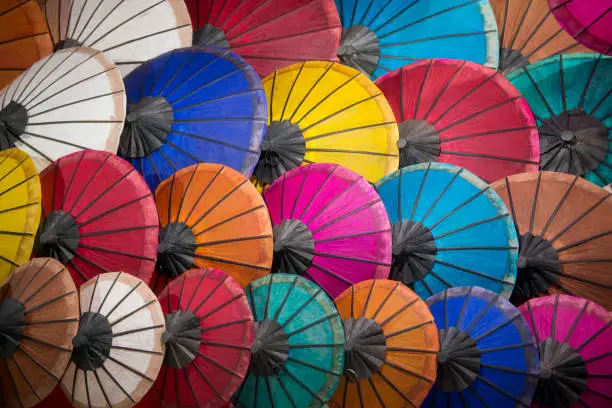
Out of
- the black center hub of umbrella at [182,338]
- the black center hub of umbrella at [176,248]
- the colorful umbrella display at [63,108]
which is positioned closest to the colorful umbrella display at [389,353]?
the black center hub of umbrella at [182,338]

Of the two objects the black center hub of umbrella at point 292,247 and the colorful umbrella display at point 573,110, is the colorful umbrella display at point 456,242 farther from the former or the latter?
the colorful umbrella display at point 573,110

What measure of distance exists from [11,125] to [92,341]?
10.7 ft

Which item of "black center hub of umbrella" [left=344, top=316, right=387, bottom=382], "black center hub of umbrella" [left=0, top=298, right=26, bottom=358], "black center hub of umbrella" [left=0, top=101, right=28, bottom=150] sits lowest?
"black center hub of umbrella" [left=0, top=298, right=26, bottom=358]

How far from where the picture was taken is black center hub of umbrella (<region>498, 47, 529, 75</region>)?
55.2 ft

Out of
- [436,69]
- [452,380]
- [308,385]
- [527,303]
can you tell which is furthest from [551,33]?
[308,385]

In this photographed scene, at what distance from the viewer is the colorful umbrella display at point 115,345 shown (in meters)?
11.4

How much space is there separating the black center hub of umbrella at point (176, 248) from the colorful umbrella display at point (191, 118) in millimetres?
1182

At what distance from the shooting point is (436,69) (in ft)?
51.0

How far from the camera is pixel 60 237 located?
1208cm

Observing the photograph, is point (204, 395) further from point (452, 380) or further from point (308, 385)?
point (452, 380)

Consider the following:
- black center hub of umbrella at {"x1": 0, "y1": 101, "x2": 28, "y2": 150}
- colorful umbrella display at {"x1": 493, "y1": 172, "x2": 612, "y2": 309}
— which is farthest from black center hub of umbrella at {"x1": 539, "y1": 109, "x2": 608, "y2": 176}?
black center hub of umbrella at {"x1": 0, "y1": 101, "x2": 28, "y2": 150}

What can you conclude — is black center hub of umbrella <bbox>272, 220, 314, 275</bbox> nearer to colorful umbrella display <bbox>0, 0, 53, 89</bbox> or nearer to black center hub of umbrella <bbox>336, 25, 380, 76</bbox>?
black center hub of umbrella <bbox>336, 25, 380, 76</bbox>

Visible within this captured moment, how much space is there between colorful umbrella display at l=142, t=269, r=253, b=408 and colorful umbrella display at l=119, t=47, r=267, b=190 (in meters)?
2.40

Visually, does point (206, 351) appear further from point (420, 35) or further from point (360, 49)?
point (420, 35)
